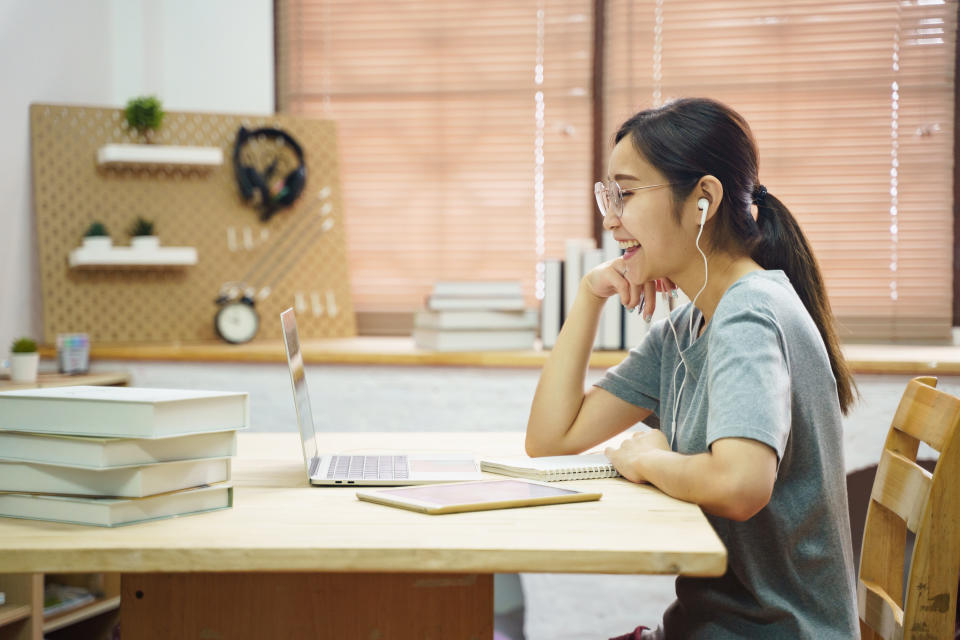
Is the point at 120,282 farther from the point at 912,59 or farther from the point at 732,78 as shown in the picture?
the point at 912,59

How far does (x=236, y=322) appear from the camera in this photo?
9.19ft

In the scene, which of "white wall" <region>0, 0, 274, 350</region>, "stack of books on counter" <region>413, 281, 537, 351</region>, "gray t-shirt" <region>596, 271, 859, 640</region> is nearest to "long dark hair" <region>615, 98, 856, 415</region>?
→ "gray t-shirt" <region>596, 271, 859, 640</region>

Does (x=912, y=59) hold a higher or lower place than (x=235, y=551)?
higher

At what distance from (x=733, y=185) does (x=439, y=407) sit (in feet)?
4.72

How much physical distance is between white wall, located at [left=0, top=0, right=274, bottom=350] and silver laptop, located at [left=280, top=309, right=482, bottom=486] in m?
1.66

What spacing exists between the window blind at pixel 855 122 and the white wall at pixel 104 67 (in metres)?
1.42

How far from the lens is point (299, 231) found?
2.96 metres

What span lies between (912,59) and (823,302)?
193 cm

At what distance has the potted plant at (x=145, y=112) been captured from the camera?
2744 mm

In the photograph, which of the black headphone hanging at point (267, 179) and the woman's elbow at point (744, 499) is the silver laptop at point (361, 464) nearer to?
the woman's elbow at point (744, 499)

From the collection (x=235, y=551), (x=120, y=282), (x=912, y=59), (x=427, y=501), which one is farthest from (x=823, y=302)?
(x=120, y=282)

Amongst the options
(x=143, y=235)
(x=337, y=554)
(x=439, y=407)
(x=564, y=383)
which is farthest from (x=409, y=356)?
(x=337, y=554)

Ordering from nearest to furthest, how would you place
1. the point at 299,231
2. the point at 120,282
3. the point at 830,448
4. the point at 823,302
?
the point at 830,448 < the point at 823,302 < the point at 120,282 < the point at 299,231

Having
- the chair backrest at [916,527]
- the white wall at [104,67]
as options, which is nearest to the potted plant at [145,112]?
the white wall at [104,67]
